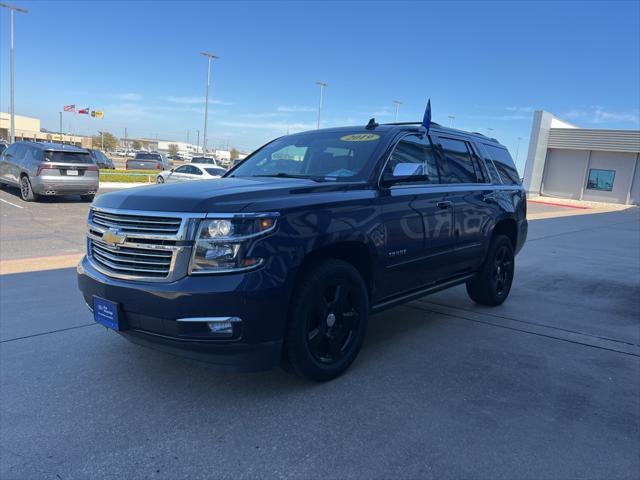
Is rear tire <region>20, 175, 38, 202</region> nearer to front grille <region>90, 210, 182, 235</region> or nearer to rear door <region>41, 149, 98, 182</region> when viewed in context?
rear door <region>41, 149, 98, 182</region>

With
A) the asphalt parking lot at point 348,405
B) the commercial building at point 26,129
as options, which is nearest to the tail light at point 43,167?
the asphalt parking lot at point 348,405

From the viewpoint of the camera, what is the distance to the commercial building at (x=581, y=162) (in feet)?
121

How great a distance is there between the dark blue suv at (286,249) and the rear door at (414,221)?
2 centimetres

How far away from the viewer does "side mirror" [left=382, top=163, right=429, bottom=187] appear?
390 cm

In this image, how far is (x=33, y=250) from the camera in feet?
27.2

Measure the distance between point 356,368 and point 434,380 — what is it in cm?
61

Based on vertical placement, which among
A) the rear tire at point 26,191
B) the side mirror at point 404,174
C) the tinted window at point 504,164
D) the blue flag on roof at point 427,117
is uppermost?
the blue flag on roof at point 427,117

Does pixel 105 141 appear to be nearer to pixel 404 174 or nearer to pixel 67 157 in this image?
pixel 67 157

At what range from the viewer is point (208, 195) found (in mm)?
3158

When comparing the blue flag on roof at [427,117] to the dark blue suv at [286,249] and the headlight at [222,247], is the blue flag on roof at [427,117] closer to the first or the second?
the dark blue suv at [286,249]

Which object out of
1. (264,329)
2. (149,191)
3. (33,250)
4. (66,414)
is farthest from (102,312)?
(33,250)

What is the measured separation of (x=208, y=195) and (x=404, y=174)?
1.56 meters

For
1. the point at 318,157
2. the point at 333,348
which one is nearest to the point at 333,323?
the point at 333,348

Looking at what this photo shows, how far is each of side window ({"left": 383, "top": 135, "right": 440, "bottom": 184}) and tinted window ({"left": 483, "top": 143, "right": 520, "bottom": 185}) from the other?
4.86ft
